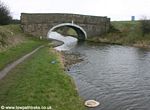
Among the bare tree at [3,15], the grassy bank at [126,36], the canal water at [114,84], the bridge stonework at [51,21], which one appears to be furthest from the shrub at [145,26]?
the canal water at [114,84]

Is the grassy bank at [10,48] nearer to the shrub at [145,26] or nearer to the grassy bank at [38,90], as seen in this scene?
the grassy bank at [38,90]

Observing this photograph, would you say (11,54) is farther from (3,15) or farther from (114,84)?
(3,15)

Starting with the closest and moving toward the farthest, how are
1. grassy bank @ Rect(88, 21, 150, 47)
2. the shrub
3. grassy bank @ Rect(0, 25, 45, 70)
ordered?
grassy bank @ Rect(0, 25, 45, 70) → grassy bank @ Rect(88, 21, 150, 47) → the shrub

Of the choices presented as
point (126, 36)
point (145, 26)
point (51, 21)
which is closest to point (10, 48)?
point (51, 21)

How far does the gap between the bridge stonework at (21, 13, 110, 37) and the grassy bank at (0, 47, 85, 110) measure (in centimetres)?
5419

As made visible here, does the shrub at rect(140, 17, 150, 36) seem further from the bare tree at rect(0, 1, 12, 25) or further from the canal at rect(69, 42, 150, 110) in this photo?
the canal at rect(69, 42, 150, 110)

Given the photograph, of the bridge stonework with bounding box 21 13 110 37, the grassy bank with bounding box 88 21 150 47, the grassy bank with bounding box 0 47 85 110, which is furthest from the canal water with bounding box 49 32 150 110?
the bridge stonework with bounding box 21 13 110 37

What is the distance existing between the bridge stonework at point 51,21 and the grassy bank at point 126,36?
430 cm

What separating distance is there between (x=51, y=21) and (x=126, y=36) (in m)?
20.7

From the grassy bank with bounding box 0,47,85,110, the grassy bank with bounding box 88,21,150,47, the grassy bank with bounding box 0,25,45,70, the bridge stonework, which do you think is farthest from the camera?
the bridge stonework

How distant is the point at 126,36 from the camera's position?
271 ft

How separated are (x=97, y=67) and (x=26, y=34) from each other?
4473 centimetres

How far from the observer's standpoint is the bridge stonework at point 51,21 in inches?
3182

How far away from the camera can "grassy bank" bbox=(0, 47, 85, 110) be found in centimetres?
1797
